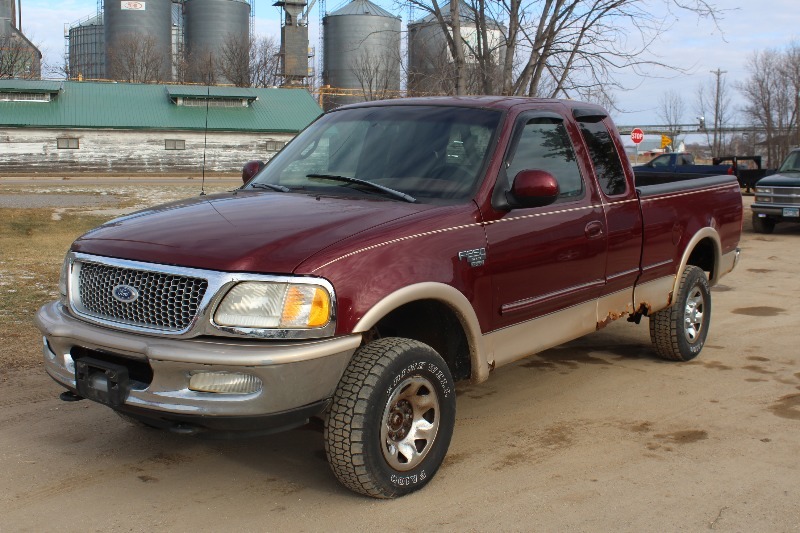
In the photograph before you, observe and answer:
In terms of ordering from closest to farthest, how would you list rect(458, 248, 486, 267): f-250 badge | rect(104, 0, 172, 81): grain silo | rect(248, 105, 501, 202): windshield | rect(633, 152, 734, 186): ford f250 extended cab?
rect(458, 248, 486, 267): f-250 badge < rect(248, 105, 501, 202): windshield < rect(633, 152, 734, 186): ford f250 extended cab < rect(104, 0, 172, 81): grain silo

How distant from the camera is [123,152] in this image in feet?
144

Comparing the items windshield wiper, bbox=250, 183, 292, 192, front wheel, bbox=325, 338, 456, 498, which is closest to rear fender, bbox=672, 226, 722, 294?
front wheel, bbox=325, 338, 456, 498

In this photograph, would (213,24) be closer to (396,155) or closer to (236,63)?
(236,63)

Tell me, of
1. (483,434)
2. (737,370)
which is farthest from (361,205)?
(737,370)

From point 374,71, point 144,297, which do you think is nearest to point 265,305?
point 144,297

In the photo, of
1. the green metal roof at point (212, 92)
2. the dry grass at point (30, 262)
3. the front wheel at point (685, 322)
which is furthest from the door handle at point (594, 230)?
the green metal roof at point (212, 92)

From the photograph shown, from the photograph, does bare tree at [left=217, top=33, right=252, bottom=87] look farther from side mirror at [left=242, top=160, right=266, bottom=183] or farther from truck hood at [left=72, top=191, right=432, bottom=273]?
truck hood at [left=72, top=191, right=432, bottom=273]

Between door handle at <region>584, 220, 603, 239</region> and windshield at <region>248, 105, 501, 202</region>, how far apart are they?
90cm

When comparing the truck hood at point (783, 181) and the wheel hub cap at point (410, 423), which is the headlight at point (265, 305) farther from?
the truck hood at point (783, 181)

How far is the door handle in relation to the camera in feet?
17.6

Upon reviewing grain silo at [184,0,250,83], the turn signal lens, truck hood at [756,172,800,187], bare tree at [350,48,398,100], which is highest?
grain silo at [184,0,250,83]

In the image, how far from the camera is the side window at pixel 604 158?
5.77 m

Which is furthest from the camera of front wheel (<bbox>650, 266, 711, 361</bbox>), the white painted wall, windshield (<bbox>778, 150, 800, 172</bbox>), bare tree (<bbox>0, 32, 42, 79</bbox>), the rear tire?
bare tree (<bbox>0, 32, 42, 79</bbox>)

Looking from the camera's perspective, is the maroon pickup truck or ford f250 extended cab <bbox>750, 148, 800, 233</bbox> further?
ford f250 extended cab <bbox>750, 148, 800, 233</bbox>
